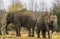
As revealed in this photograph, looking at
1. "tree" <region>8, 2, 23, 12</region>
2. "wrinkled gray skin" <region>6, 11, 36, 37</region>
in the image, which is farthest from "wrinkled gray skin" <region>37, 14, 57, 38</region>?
"tree" <region>8, 2, 23, 12</region>

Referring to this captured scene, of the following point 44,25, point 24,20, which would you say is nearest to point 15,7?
point 24,20

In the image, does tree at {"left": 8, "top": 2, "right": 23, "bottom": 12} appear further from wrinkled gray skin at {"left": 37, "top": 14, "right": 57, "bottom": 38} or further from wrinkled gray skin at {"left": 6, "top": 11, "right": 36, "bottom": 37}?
wrinkled gray skin at {"left": 37, "top": 14, "right": 57, "bottom": 38}

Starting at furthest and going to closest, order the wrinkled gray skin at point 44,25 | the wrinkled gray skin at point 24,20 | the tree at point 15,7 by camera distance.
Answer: the tree at point 15,7
the wrinkled gray skin at point 24,20
the wrinkled gray skin at point 44,25

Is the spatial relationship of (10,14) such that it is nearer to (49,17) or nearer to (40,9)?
(49,17)

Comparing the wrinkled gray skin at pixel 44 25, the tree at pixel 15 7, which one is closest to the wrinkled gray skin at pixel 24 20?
the wrinkled gray skin at pixel 44 25

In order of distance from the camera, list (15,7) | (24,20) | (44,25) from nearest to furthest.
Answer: (44,25)
(24,20)
(15,7)

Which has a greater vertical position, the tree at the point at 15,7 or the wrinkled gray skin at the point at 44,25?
the tree at the point at 15,7

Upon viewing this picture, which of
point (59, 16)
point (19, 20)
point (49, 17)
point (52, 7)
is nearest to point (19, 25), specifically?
point (19, 20)

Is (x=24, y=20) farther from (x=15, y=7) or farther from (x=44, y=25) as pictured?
(x=15, y=7)

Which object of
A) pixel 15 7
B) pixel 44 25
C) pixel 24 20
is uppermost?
pixel 15 7

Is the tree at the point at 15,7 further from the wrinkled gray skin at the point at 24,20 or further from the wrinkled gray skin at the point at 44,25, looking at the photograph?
the wrinkled gray skin at the point at 44,25

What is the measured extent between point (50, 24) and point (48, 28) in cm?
22

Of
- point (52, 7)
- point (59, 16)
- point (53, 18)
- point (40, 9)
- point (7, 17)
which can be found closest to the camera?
point (53, 18)

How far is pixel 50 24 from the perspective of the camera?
1271 cm
